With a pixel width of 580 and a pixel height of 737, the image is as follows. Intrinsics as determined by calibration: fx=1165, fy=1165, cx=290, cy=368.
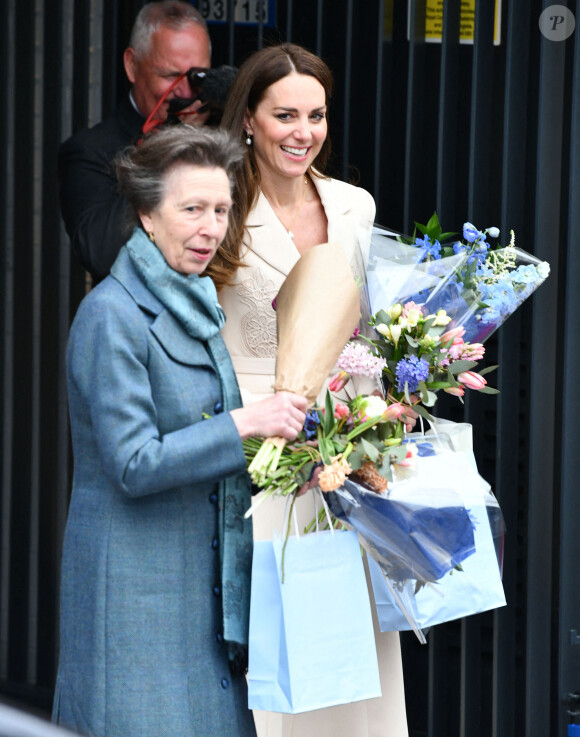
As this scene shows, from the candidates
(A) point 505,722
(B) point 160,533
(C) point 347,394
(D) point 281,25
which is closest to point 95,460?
(B) point 160,533

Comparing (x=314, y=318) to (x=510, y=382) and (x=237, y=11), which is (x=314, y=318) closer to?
(x=510, y=382)

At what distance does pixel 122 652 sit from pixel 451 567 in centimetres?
71

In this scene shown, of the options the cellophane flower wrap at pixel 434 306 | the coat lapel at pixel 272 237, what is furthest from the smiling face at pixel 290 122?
the cellophane flower wrap at pixel 434 306

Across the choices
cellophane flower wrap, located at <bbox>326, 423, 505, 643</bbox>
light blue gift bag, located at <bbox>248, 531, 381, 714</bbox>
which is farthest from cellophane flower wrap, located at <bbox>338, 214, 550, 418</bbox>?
light blue gift bag, located at <bbox>248, 531, 381, 714</bbox>

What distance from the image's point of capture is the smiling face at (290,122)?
298 cm

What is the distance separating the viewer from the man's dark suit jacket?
3.29m

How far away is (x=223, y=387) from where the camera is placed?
2.39 m

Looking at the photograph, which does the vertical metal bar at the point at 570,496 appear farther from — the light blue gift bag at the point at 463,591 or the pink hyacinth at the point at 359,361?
the pink hyacinth at the point at 359,361

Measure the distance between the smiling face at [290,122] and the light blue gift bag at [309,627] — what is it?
1.09 metres

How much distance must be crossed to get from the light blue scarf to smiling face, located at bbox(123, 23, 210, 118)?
1390 millimetres

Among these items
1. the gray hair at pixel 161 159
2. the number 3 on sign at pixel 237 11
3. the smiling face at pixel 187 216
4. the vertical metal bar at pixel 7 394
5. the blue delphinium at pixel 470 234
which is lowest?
the vertical metal bar at pixel 7 394

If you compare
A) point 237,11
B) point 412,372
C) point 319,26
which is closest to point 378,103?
point 319,26

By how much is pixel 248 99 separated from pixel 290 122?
0.43ft

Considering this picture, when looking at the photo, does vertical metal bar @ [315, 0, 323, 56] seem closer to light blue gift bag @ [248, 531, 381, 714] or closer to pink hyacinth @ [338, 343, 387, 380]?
pink hyacinth @ [338, 343, 387, 380]
